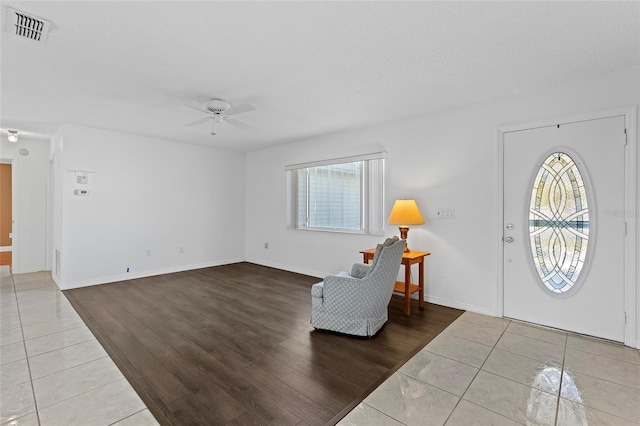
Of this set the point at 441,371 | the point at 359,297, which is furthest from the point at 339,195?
the point at 441,371

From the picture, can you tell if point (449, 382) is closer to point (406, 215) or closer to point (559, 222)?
point (406, 215)

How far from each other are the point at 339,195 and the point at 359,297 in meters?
2.55

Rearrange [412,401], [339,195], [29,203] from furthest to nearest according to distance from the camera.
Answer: [29,203], [339,195], [412,401]

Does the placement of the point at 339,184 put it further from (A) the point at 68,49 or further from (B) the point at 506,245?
(A) the point at 68,49

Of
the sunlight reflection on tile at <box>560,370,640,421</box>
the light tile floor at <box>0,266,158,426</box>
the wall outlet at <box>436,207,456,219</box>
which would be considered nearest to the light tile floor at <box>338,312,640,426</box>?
the sunlight reflection on tile at <box>560,370,640,421</box>

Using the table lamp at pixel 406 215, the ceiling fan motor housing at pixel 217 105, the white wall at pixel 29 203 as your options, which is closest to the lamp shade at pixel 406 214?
the table lamp at pixel 406 215

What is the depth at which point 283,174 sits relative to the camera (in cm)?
597

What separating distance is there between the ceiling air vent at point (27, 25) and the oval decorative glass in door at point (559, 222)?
444 centimetres

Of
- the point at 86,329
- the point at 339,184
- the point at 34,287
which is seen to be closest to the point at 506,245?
the point at 339,184

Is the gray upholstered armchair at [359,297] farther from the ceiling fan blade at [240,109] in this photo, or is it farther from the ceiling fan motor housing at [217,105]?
the ceiling fan motor housing at [217,105]

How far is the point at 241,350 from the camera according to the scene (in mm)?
2691

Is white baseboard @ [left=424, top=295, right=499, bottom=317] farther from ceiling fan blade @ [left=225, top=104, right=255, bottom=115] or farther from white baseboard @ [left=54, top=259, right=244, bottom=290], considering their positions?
white baseboard @ [left=54, top=259, right=244, bottom=290]

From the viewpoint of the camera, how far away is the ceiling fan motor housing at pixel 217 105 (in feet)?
11.0

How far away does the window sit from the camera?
4566mm
